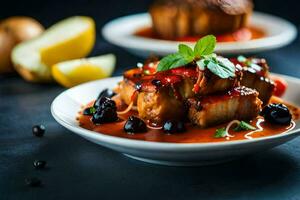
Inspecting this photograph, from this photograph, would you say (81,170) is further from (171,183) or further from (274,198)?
(274,198)

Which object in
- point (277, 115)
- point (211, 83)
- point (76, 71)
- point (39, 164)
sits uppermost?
point (211, 83)

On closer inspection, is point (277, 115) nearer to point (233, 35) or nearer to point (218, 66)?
point (218, 66)

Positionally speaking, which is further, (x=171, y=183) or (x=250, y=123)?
(x=250, y=123)

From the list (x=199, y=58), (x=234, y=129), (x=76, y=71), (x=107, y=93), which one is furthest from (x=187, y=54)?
(x=76, y=71)

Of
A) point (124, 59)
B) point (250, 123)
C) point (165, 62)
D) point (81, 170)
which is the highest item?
point (165, 62)

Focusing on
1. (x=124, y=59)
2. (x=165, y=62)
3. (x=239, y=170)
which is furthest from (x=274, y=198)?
(x=124, y=59)
